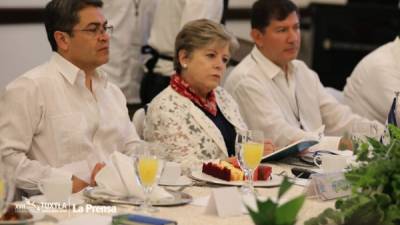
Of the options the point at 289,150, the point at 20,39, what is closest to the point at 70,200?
the point at 289,150

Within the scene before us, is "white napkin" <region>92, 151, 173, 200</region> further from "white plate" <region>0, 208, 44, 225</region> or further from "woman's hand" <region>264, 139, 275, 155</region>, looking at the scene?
"woman's hand" <region>264, 139, 275, 155</region>

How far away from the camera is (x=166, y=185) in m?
2.96

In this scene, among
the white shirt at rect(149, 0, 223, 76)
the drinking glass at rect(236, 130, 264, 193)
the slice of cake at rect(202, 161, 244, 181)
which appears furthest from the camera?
the white shirt at rect(149, 0, 223, 76)

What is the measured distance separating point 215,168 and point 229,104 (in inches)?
32.3

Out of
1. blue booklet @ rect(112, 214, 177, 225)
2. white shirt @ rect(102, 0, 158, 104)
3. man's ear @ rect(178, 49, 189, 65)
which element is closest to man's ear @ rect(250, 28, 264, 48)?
man's ear @ rect(178, 49, 189, 65)

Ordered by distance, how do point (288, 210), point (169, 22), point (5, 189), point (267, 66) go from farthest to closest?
point (169, 22) → point (267, 66) → point (5, 189) → point (288, 210)

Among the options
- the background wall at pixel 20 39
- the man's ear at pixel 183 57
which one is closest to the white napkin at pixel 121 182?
the man's ear at pixel 183 57

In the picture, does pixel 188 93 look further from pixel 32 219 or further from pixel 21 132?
pixel 32 219

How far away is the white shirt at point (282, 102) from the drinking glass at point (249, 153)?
42.2 inches

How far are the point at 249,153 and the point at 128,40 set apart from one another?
2678 mm

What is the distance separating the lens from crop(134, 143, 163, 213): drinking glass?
2629 mm

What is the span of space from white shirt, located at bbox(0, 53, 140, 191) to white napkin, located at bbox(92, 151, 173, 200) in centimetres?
38

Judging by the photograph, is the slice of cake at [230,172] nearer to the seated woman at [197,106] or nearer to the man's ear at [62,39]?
the seated woman at [197,106]

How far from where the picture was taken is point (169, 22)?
5203mm
